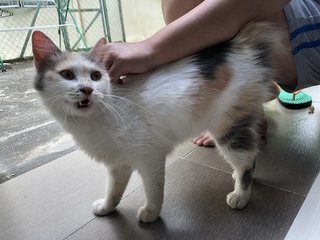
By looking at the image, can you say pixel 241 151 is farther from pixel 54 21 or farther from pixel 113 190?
pixel 54 21

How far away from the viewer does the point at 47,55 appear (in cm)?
67

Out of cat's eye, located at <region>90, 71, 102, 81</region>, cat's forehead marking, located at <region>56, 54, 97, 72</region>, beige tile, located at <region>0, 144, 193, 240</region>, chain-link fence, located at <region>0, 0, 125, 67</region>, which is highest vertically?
cat's forehead marking, located at <region>56, 54, 97, 72</region>

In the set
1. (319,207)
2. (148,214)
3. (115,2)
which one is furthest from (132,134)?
(115,2)

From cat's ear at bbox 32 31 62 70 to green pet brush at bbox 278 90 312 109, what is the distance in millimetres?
1115

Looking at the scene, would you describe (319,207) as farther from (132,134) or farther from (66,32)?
(66,32)

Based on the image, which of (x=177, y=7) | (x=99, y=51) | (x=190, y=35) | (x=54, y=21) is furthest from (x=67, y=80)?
(x=54, y=21)

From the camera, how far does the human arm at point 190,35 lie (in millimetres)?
718

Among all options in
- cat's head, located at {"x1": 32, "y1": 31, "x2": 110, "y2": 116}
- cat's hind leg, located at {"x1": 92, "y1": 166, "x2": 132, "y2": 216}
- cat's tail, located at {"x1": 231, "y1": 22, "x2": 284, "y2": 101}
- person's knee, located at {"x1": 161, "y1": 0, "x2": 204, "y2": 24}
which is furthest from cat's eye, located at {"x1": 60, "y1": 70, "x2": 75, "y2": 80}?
person's knee, located at {"x1": 161, "y1": 0, "x2": 204, "y2": 24}

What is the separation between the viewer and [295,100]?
143cm

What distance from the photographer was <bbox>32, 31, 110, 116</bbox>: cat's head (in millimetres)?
602

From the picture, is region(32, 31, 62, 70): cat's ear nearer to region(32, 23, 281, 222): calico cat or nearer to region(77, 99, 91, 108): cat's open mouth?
region(32, 23, 281, 222): calico cat

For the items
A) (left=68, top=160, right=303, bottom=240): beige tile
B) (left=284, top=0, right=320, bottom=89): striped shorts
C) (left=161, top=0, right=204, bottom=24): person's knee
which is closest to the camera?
(left=68, top=160, right=303, bottom=240): beige tile

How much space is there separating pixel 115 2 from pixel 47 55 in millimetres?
2802

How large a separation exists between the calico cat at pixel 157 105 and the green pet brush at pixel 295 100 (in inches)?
25.7
